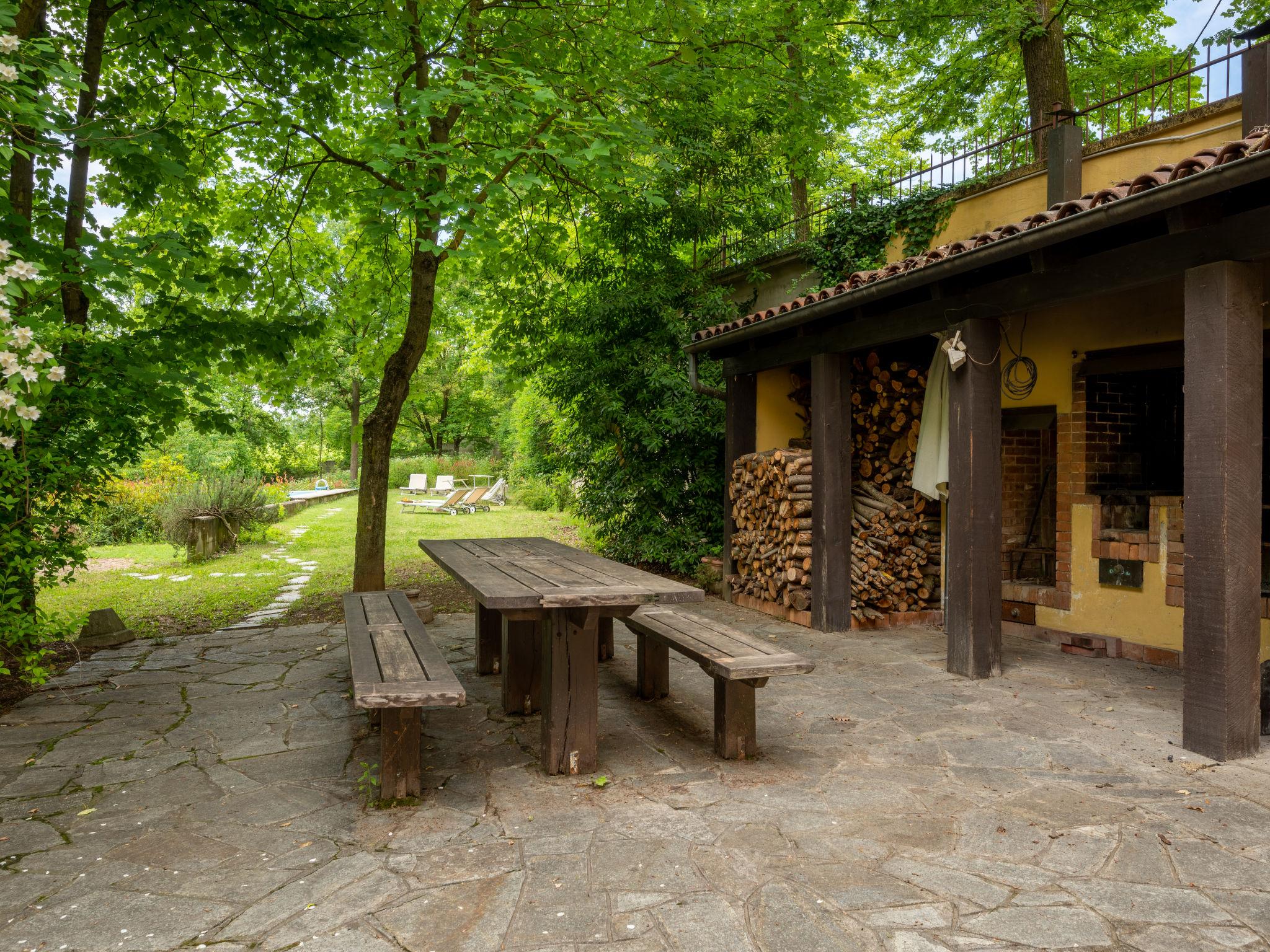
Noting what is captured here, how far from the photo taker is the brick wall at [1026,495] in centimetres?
655

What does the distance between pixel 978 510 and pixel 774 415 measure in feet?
9.84

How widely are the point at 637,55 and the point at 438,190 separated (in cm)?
307

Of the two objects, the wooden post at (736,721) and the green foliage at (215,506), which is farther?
the green foliage at (215,506)

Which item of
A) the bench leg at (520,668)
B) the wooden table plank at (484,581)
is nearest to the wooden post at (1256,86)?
the wooden table plank at (484,581)

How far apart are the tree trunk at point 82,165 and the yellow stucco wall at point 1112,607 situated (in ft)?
23.3

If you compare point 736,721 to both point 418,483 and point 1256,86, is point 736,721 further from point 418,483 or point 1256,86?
point 418,483

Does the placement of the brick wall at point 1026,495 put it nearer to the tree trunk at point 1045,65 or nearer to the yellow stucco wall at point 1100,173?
the yellow stucco wall at point 1100,173

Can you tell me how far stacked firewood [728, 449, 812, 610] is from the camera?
6.74 meters

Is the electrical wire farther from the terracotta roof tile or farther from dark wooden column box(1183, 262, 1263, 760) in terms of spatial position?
dark wooden column box(1183, 262, 1263, 760)

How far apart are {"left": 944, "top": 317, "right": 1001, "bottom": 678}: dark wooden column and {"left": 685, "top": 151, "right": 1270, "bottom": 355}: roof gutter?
484mm

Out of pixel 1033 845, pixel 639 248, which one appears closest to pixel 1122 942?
pixel 1033 845

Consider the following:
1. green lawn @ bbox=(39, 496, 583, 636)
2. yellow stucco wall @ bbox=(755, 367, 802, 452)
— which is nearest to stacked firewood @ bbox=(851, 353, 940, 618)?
yellow stucco wall @ bbox=(755, 367, 802, 452)

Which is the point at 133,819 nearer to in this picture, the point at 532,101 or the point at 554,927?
the point at 554,927

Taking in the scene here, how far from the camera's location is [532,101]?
225 inches
